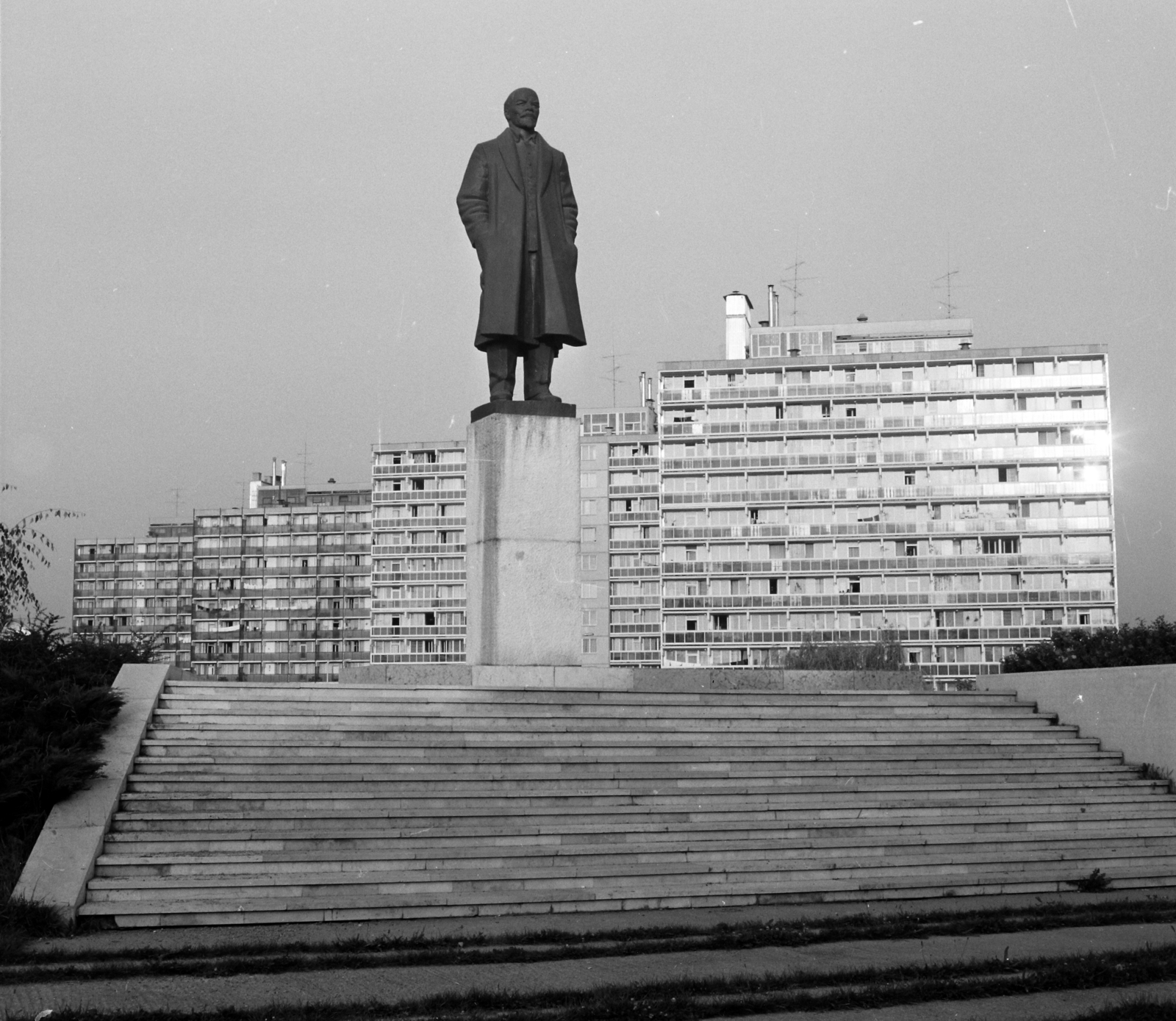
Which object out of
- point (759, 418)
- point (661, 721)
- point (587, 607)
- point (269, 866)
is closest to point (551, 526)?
point (661, 721)

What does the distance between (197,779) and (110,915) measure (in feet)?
7.08

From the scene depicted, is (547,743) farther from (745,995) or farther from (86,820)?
(745,995)

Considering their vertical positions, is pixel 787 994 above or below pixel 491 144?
below

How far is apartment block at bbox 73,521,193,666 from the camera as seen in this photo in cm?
12088

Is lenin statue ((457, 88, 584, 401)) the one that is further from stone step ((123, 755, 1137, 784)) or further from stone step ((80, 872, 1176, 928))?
stone step ((80, 872, 1176, 928))

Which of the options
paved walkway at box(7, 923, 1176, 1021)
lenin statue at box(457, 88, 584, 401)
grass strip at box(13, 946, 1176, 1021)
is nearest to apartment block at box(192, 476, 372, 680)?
lenin statue at box(457, 88, 584, 401)

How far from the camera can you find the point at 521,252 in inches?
751

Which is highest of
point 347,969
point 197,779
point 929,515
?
point 929,515

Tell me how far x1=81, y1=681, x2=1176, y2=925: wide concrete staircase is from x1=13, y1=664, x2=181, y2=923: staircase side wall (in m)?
0.15

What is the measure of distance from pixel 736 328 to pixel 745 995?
75.1 metres

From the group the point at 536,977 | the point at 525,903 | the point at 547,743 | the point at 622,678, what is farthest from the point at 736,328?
the point at 536,977

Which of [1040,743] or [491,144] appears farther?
[491,144]

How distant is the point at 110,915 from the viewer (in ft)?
37.2

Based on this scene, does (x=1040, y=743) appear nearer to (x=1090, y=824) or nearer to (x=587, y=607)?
(x=1090, y=824)
